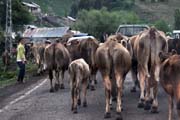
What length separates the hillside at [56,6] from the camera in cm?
16755

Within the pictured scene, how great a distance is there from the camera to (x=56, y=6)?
174750mm

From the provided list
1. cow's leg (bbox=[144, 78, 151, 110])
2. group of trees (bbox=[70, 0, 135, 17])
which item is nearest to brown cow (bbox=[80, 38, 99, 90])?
cow's leg (bbox=[144, 78, 151, 110])

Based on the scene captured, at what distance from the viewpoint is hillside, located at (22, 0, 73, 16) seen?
6596 inches

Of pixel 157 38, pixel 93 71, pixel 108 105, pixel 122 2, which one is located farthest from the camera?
pixel 122 2

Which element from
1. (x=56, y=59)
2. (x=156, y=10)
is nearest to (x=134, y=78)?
(x=56, y=59)

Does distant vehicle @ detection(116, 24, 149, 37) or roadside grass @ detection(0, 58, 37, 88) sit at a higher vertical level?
distant vehicle @ detection(116, 24, 149, 37)

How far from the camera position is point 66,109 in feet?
46.6

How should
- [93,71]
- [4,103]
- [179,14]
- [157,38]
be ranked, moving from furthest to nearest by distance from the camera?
[179,14] → [93,71] → [4,103] → [157,38]

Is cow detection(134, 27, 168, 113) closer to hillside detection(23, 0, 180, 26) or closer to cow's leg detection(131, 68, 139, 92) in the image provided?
cow's leg detection(131, 68, 139, 92)

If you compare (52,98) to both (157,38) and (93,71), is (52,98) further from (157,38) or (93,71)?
(157,38)

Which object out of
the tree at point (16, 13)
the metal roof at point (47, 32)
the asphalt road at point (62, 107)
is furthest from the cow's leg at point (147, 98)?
the metal roof at point (47, 32)

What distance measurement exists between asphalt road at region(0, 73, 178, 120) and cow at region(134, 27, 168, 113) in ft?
1.28

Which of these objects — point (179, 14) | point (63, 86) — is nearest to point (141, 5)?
point (179, 14)

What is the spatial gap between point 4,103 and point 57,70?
2.98 m
